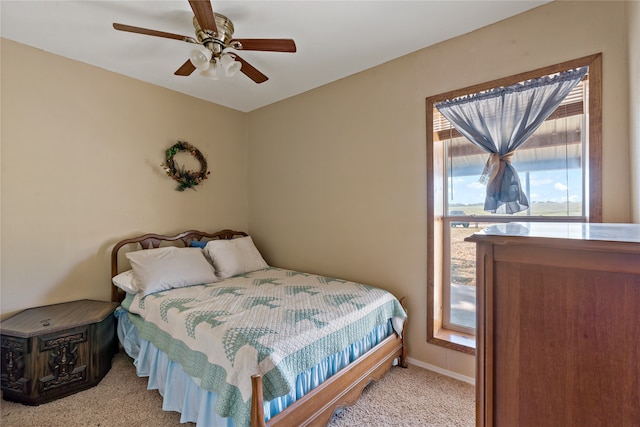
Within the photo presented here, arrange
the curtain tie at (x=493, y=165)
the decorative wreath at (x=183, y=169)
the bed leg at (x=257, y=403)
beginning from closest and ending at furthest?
1. the bed leg at (x=257, y=403)
2. the curtain tie at (x=493, y=165)
3. the decorative wreath at (x=183, y=169)

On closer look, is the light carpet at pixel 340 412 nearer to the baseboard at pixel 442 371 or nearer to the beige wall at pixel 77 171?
the baseboard at pixel 442 371

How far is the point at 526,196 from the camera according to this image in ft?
6.64

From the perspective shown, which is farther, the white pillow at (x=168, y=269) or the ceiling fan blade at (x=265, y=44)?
the white pillow at (x=168, y=269)

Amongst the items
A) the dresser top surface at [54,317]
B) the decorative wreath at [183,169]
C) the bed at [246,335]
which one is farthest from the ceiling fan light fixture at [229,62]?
the dresser top surface at [54,317]

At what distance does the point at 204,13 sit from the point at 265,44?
0.40 metres

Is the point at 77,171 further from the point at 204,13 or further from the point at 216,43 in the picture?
the point at 204,13

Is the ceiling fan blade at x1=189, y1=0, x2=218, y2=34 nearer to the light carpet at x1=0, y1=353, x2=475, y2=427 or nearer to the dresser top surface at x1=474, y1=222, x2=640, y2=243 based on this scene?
the dresser top surface at x1=474, y1=222, x2=640, y2=243

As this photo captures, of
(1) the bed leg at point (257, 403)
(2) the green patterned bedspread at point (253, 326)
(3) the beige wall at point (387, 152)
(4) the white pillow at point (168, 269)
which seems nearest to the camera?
(1) the bed leg at point (257, 403)

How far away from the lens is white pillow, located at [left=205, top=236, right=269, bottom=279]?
2910 millimetres

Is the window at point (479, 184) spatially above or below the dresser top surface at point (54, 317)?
above

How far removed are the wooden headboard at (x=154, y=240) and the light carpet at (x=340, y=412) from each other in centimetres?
78

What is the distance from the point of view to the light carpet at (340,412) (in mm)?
1746

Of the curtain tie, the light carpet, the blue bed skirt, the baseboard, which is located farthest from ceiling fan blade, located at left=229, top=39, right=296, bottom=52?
the baseboard

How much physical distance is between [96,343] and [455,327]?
283 cm
